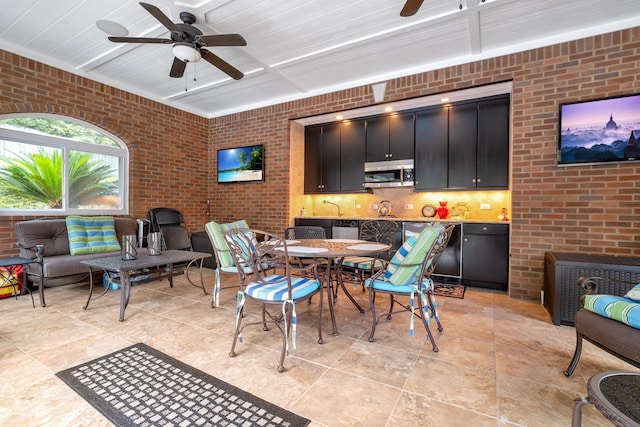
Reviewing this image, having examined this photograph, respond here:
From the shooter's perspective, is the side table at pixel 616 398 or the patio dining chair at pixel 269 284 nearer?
the side table at pixel 616 398

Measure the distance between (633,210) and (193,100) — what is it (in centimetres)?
614

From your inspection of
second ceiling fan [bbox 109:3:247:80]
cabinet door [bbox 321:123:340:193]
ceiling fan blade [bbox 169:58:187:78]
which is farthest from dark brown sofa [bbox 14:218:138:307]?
cabinet door [bbox 321:123:340:193]

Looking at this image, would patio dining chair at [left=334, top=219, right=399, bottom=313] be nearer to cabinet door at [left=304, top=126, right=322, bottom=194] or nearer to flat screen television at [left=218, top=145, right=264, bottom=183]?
cabinet door at [left=304, top=126, right=322, bottom=194]

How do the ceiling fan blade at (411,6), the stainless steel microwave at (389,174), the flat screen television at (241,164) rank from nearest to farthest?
1. the ceiling fan blade at (411,6)
2. the stainless steel microwave at (389,174)
3. the flat screen television at (241,164)

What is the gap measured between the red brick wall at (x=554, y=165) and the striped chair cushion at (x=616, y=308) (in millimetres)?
1758

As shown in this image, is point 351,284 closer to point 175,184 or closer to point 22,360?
point 22,360

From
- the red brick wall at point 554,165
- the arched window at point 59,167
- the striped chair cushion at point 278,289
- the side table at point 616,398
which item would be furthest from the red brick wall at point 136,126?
the side table at point 616,398

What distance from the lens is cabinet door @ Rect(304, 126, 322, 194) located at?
5.13m

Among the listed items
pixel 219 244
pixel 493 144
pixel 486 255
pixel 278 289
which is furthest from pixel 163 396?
pixel 493 144

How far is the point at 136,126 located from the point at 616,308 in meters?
5.86

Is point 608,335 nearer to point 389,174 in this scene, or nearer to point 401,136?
point 389,174

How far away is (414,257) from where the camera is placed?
6.95ft

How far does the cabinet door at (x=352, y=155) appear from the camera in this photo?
187 inches

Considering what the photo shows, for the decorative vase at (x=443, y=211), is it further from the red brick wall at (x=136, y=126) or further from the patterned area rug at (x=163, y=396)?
the red brick wall at (x=136, y=126)
